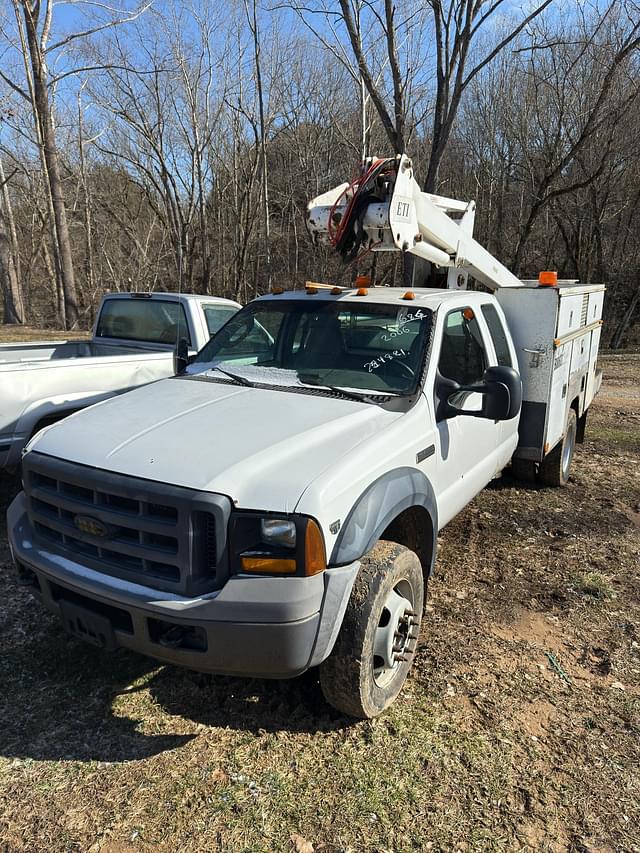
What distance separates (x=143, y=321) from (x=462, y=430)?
14.7 feet

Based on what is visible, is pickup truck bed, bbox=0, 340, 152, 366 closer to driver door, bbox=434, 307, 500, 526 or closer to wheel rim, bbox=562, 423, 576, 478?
driver door, bbox=434, 307, 500, 526

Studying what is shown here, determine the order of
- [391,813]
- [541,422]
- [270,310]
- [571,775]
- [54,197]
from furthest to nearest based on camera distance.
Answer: [54,197], [541,422], [270,310], [571,775], [391,813]

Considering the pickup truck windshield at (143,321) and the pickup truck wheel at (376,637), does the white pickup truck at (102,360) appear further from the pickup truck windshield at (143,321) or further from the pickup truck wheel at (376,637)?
the pickup truck wheel at (376,637)

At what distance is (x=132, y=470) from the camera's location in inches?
101

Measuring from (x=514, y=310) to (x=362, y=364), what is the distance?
204cm

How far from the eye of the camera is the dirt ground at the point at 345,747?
93.2 inches

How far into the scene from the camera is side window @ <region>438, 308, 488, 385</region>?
12.5 feet

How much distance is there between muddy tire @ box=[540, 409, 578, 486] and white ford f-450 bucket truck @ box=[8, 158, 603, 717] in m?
1.91

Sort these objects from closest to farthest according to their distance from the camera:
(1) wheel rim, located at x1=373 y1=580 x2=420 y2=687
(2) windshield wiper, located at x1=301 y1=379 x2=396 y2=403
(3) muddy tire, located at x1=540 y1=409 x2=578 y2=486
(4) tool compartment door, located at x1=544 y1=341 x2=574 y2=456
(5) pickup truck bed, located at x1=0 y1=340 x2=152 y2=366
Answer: (1) wheel rim, located at x1=373 y1=580 x2=420 y2=687 < (2) windshield wiper, located at x1=301 y1=379 x2=396 y2=403 < (4) tool compartment door, located at x1=544 y1=341 x2=574 y2=456 < (3) muddy tire, located at x1=540 y1=409 x2=578 y2=486 < (5) pickup truck bed, located at x1=0 y1=340 x2=152 y2=366

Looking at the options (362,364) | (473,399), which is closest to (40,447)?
(362,364)

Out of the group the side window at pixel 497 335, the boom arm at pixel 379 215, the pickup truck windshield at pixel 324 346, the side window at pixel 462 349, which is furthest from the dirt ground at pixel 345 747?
the boom arm at pixel 379 215

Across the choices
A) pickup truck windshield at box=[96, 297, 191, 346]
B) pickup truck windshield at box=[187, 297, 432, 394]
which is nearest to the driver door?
pickup truck windshield at box=[187, 297, 432, 394]

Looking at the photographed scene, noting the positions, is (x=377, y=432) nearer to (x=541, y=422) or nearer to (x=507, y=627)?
(x=507, y=627)

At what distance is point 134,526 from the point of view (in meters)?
2.52
